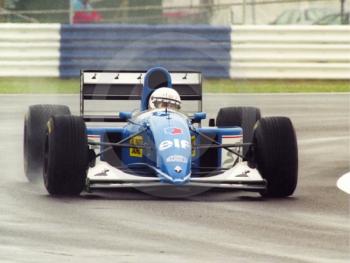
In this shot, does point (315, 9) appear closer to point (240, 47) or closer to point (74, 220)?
point (240, 47)

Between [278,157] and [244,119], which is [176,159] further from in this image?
[244,119]

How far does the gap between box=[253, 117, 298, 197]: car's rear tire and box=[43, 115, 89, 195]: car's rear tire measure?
148cm

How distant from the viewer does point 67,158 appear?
10.8 meters

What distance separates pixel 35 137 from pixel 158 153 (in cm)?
190

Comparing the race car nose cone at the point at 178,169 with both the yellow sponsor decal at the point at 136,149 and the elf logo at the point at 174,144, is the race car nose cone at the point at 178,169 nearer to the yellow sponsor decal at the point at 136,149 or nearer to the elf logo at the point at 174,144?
the elf logo at the point at 174,144

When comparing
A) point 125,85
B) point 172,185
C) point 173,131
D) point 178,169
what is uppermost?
point 125,85

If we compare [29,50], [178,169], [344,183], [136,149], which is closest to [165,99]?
[136,149]

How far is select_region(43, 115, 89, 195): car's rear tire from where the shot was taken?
35.5ft

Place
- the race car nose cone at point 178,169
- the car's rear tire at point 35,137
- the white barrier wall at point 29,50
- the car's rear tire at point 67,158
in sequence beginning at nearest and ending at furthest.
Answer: the race car nose cone at point 178,169
the car's rear tire at point 67,158
the car's rear tire at point 35,137
the white barrier wall at point 29,50

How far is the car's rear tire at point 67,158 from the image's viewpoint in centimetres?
1081

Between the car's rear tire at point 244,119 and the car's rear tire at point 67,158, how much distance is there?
2571 millimetres

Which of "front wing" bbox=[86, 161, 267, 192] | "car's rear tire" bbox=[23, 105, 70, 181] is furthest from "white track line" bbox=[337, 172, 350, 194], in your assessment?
"car's rear tire" bbox=[23, 105, 70, 181]

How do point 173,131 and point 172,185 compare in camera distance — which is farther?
point 173,131

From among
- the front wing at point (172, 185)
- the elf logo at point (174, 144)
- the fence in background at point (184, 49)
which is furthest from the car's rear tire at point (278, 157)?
the fence in background at point (184, 49)
